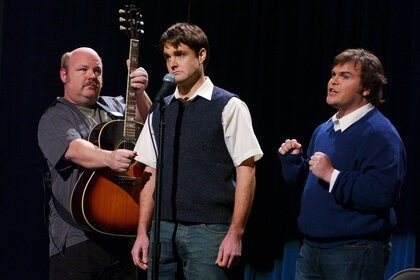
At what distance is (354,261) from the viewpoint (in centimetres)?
218

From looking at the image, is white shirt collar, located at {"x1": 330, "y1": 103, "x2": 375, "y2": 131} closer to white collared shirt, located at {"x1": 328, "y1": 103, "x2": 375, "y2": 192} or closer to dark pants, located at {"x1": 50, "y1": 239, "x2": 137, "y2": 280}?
white collared shirt, located at {"x1": 328, "y1": 103, "x2": 375, "y2": 192}

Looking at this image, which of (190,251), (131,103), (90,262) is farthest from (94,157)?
(190,251)

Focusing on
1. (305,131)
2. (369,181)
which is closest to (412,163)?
(305,131)

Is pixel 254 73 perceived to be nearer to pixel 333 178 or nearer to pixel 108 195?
pixel 108 195

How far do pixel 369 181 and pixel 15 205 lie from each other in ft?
8.68

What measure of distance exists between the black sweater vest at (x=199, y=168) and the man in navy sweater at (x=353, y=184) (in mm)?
389

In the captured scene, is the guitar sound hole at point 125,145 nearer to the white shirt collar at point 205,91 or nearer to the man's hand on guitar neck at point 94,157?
the man's hand on guitar neck at point 94,157

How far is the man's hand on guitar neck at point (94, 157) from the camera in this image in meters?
2.67

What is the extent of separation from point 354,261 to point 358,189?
1.03 ft

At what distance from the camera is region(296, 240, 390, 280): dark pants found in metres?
2.16

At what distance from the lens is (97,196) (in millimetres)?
2814

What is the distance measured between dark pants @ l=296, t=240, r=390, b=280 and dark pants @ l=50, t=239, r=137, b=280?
1.24 metres

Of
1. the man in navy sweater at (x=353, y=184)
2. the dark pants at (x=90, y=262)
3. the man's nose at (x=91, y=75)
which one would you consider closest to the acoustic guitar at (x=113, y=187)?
the dark pants at (x=90, y=262)

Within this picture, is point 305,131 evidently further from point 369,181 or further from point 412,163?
point 369,181
